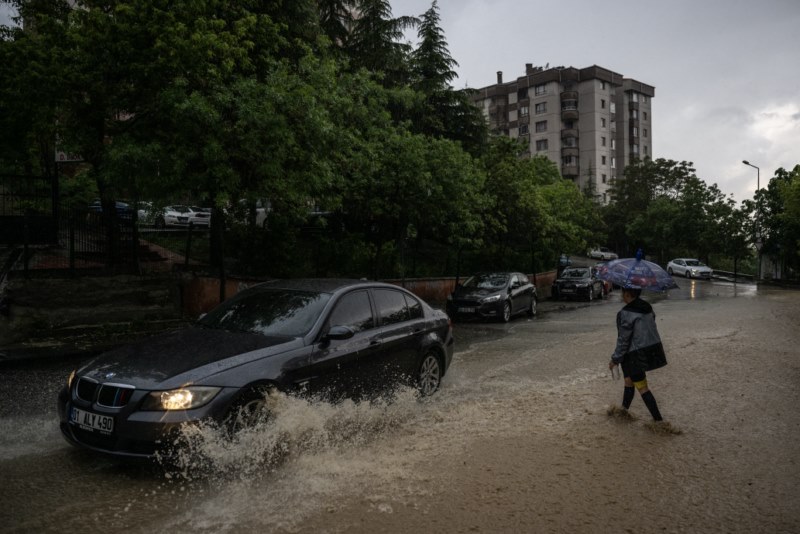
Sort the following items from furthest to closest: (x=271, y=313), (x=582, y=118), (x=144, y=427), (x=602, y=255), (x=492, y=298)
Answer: (x=582, y=118)
(x=602, y=255)
(x=492, y=298)
(x=271, y=313)
(x=144, y=427)

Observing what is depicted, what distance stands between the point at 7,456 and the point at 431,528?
3765 millimetres

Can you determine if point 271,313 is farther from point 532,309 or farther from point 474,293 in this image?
point 532,309

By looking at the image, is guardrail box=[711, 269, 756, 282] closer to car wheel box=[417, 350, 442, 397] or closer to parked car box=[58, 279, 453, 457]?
car wheel box=[417, 350, 442, 397]

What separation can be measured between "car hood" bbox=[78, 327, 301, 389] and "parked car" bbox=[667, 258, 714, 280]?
4701 centimetres

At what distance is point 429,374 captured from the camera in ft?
23.2

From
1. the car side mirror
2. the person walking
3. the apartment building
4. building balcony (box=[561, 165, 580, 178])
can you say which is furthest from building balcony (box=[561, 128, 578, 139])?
the car side mirror

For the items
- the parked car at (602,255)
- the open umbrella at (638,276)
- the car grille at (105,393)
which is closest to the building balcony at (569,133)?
the parked car at (602,255)

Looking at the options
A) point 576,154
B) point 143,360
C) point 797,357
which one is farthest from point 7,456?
point 576,154

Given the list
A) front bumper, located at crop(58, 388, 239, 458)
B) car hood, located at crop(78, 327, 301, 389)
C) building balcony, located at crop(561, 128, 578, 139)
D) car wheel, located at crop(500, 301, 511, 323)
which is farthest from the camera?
building balcony, located at crop(561, 128, 578, 139)

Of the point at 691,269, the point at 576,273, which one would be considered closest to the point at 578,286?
the point at 576,273

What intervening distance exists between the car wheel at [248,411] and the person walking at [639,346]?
11.6ft

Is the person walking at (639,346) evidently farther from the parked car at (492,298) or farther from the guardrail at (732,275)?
the guardrail at (732,275)

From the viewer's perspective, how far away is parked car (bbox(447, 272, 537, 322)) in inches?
656

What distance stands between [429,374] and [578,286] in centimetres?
1953
